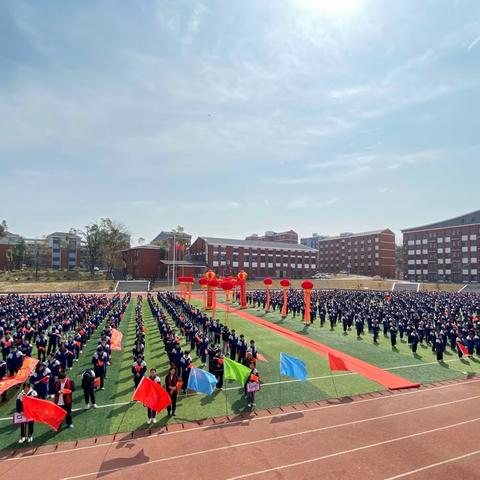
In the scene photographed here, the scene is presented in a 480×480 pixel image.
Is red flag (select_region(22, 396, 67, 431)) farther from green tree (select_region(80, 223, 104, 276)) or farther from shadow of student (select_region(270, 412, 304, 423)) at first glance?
green tree (select_region(80, 223, 104, 276))

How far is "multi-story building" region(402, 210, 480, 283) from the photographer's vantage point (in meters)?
80.2

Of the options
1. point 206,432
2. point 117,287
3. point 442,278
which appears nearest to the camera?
point 206,432

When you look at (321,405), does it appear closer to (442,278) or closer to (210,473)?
(210,473)

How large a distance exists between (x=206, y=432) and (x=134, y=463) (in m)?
2.28

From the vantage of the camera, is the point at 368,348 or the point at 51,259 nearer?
the point at 368,348

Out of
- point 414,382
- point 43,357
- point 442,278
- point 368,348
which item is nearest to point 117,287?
point 43,357

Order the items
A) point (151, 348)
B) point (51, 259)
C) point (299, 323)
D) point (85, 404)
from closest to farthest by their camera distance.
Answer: point (85, 404)
point (151, 348)
point (299, 323)
point (51, 259)

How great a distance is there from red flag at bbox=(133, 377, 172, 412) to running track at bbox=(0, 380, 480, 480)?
73 cm

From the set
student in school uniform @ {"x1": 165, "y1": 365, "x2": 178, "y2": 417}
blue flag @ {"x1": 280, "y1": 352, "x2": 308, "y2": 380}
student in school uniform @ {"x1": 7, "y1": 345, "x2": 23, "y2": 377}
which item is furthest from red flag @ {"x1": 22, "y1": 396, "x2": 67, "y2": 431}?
blue flag @ {"x1": 280, "y1": 352, "x2": 308, "y2": 380}

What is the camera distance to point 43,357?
17.5 m

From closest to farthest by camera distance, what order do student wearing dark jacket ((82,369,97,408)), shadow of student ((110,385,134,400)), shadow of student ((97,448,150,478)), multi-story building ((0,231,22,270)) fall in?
shadow of student ((97,448,150,478)) → student wearing dark jacket ((82,369,97,408)) → shadow of student ((110,385,134,400)) → multi-story building ((0,231,22,270))

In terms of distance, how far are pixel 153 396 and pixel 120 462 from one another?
79.8 inches

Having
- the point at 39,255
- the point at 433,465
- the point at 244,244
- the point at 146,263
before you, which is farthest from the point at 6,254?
the point at 433,465

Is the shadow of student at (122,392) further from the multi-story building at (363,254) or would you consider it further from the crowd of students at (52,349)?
the multi-story building at (363,254)
